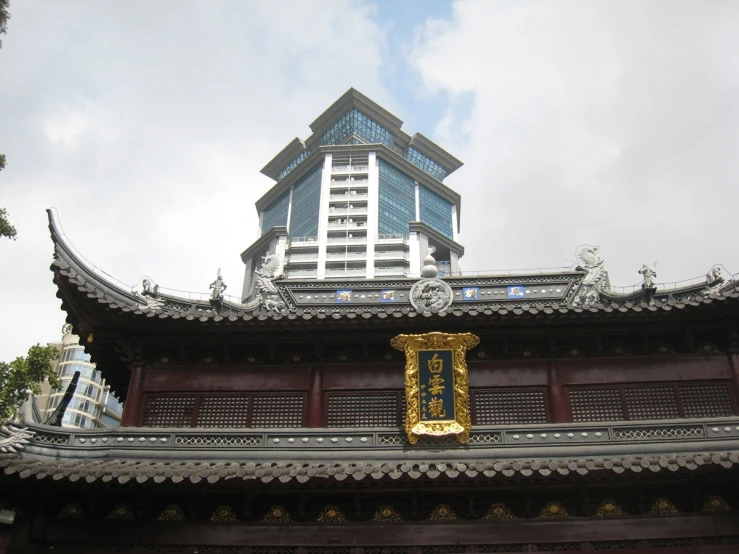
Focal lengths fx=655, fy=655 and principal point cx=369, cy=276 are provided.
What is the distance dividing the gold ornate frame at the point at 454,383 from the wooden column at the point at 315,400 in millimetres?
1878

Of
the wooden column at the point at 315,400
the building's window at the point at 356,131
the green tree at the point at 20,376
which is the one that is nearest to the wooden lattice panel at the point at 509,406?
the wooden column at the point at 315,400

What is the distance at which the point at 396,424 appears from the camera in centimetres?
1434

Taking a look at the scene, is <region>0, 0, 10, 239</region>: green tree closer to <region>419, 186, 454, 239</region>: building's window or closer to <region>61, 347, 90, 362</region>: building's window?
<region>61, 347, 90, 362</region>: building's window

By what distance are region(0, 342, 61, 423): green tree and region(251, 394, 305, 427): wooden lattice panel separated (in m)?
8.00

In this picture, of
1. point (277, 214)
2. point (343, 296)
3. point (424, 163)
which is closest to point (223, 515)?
point (343, 296)

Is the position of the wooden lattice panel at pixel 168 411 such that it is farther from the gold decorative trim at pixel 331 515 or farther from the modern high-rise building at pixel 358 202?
the modern high-rise building at pixel 358 202

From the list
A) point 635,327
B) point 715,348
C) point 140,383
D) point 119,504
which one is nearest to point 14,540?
point 119,504

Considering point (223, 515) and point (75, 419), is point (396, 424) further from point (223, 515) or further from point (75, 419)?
point (75, 419)

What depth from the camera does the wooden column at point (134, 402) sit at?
47.8 feet

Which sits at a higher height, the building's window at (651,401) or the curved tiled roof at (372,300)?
the curved tiled roof at (372,300)

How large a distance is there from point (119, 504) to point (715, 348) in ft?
42.5

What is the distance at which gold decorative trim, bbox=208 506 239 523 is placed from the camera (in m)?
12.1

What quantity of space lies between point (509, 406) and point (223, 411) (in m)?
6.37

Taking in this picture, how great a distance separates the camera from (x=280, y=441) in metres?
13.4
